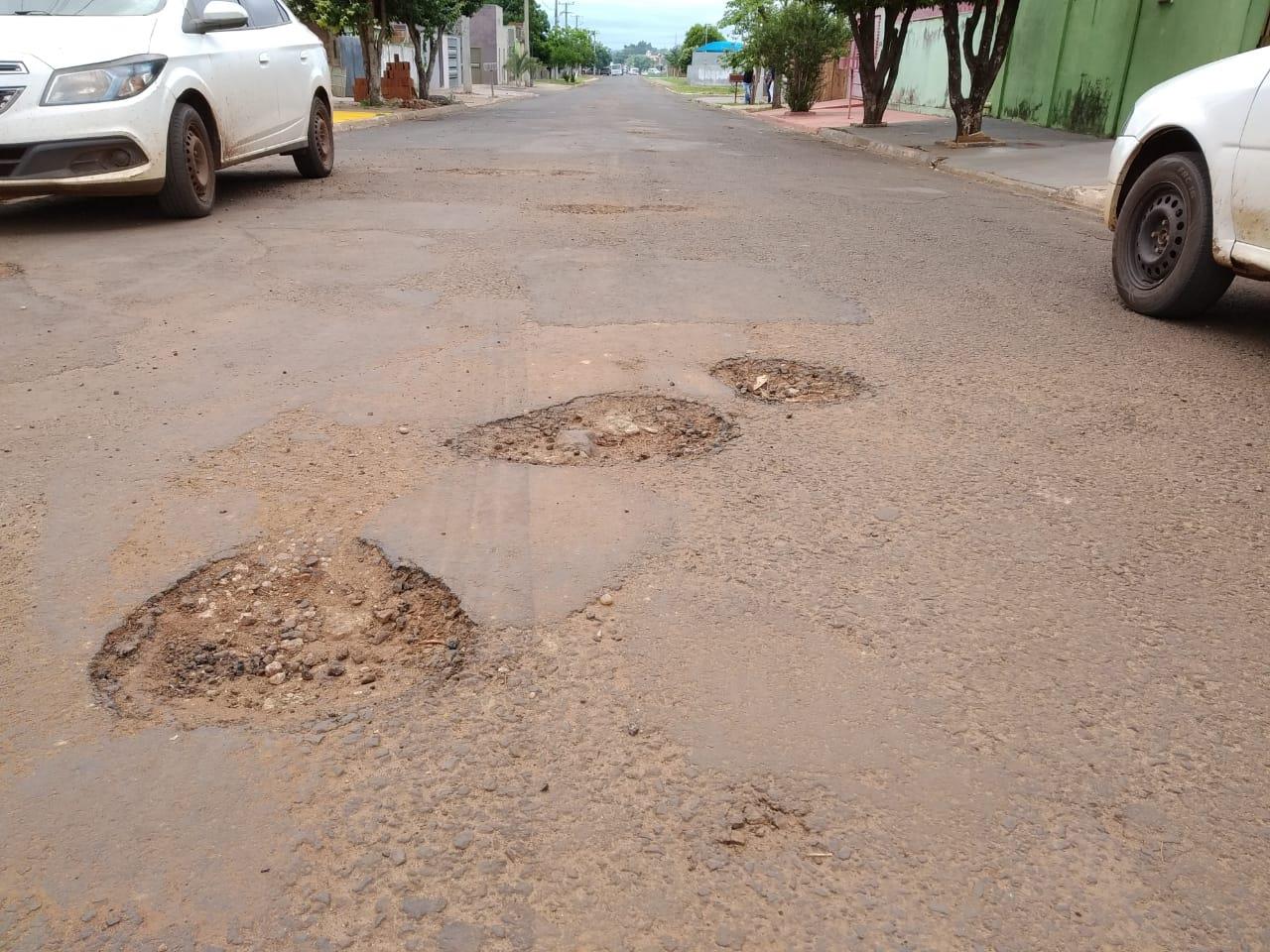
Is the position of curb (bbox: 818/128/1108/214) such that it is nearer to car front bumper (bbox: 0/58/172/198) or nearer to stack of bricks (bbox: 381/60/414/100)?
car front bumper (bbox: 0/58/172/198)

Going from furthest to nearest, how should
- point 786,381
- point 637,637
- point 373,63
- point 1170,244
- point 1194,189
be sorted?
point 373,63
point 1170,244
point 1194,189
point 786,381
point 637,637

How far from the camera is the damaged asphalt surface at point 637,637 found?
1.66m

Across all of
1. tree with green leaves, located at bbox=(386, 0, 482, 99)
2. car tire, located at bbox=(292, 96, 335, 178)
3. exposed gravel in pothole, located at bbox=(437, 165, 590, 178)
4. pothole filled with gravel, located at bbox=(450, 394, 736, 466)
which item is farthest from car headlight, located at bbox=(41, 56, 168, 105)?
tree with green leaves, located at bbox=(386, 0, 482, 99)

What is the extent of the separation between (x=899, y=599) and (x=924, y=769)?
2.13 ft

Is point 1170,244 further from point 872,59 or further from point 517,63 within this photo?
point 517,63

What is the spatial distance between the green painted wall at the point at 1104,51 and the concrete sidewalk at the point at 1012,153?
53 cm

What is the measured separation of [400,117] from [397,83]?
5.32 metres

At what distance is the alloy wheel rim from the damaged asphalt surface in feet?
1.60

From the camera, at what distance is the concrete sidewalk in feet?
36.8

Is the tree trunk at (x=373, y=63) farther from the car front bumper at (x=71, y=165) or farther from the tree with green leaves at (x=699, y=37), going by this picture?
the tree with green leaves at (x=699, y=37)

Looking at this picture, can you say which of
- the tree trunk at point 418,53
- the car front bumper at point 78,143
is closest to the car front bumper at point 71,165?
the car front bumper at point 78,143

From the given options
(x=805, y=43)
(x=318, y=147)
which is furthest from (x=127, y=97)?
(x=805, y=43)

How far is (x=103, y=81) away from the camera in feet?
21.9

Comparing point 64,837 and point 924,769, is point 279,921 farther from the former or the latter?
point 924,769
